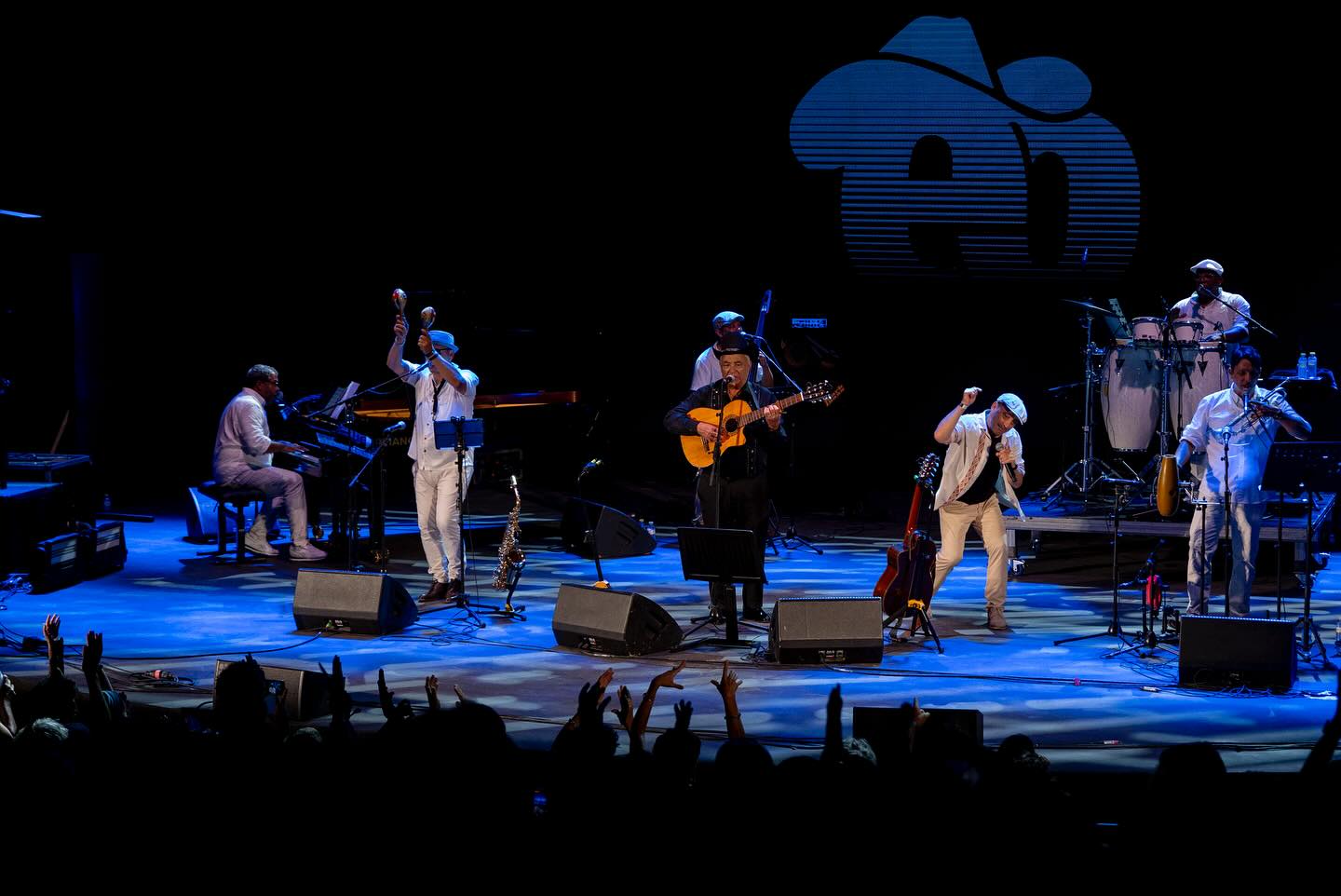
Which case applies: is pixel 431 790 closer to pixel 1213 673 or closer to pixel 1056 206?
pixel 1213 673

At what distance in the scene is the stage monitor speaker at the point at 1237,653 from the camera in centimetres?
804

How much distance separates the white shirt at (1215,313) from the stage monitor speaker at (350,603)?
7869 mm

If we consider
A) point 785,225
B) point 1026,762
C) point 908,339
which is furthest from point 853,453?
point 1026,762

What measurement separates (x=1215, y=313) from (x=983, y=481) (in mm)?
4556

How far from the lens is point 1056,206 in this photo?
597 inches

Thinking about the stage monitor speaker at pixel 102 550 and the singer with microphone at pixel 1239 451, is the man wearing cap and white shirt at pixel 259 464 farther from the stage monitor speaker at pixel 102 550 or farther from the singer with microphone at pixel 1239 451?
the singer with microphone at pixel 1239 451

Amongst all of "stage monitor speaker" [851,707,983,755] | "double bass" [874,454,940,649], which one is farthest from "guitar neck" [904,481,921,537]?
"stage monitor speaker" [851,707,983,755]

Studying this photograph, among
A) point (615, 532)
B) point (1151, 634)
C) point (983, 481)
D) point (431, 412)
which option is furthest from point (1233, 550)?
point (431, 412)

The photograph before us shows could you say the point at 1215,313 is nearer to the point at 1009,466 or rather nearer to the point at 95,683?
the point at 1009,466

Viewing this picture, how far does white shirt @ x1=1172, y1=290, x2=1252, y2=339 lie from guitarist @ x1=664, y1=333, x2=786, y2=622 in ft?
17.6

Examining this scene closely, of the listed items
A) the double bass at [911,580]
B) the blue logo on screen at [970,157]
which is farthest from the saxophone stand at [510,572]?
the blue logo on screen at [970,157]

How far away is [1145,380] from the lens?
13.5 meters

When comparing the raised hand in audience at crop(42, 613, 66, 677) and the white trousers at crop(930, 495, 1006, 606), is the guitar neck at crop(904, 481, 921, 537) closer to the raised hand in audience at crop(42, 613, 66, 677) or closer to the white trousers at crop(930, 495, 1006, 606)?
the white trousers at crop(930, 495, 1006, 606)

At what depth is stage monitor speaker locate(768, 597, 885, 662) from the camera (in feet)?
28.6
